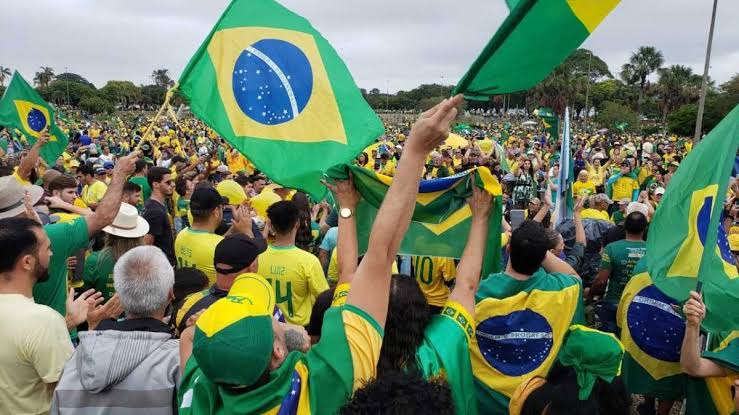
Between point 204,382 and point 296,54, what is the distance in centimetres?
298

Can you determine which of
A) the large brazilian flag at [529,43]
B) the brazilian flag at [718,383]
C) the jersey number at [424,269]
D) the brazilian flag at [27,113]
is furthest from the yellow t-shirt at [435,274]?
the brazilian flag at [27,113]

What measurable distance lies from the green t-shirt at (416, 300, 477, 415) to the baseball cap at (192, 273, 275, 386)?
61 cm

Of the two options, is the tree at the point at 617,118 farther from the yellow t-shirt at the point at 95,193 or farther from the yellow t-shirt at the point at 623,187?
the yellow t-shirt at the point at 95,193

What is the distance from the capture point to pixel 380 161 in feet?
50.4

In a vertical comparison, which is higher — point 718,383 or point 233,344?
point 233,344

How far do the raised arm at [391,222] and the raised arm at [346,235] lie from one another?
21.3 inches

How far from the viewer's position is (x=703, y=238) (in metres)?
3.02

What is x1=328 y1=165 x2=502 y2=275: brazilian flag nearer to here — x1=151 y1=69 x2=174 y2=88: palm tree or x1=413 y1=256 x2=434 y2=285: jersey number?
x1=413 y1=256 x2=434 y2=285: jersey number

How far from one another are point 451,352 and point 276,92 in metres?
2.68

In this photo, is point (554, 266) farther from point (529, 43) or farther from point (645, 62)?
point (645, 62)

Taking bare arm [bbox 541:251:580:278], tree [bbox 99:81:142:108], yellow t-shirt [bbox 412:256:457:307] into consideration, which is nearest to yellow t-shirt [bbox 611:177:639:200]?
yellow t-shirt [bbox 412:256:457:307]

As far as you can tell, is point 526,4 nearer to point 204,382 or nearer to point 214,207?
point 204,382

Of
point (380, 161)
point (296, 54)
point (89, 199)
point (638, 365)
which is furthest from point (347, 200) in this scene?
point (380, 161)

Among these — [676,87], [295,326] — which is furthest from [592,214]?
[676,87]
